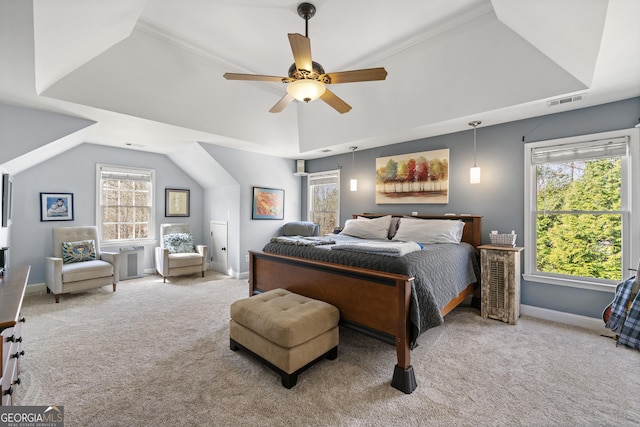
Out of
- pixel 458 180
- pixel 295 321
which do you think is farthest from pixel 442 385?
pixel 458 180

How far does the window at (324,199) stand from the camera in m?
5.58

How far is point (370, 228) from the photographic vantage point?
4121 mm

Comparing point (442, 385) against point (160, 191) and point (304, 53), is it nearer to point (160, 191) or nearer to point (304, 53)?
point (304, 53)

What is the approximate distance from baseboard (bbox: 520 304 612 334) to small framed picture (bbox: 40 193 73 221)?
6.93 metres

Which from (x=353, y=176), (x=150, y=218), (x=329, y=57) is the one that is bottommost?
(x=150, y=218)

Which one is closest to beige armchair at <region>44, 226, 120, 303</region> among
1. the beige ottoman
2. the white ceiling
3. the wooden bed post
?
the white ceiling

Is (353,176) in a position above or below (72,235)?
above

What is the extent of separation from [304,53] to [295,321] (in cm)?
203

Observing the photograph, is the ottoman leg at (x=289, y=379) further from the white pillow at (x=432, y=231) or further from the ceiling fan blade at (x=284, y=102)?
the ceiling fan blade at (x=284, y=102)

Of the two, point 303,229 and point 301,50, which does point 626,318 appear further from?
point 303,229

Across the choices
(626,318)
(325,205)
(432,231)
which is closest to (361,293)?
(432,231)

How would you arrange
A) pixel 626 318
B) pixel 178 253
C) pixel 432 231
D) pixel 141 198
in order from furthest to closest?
pixel 141 198 → pixel 178 253 → pixel 432 231 → pixel 626 318

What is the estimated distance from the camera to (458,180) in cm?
403

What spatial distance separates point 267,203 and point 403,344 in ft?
13.8
